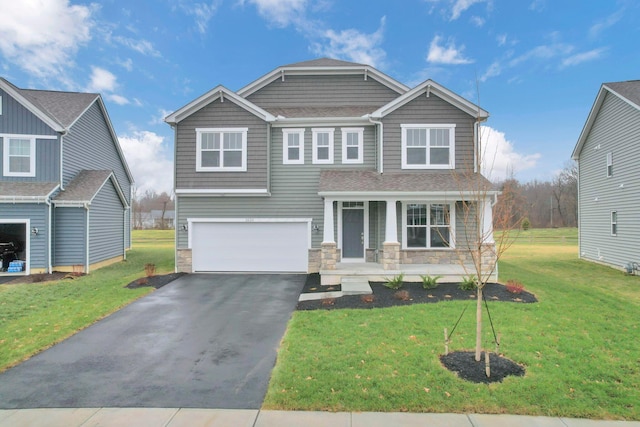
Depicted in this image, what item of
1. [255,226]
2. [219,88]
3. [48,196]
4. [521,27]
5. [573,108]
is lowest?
[255,226]

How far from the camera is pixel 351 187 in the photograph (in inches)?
454

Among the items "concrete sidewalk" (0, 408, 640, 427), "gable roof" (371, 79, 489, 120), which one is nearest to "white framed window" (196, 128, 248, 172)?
"gable roof" (371, 79, 489, 120)

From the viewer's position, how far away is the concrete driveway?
13.6ft

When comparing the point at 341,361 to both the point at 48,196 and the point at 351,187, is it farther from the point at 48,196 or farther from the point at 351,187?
the point at 48,196

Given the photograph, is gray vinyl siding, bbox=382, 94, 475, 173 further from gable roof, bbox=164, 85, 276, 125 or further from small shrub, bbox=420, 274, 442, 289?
gable roof, bbox=164, 85, 276, 125

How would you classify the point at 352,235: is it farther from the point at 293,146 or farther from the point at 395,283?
the point at 293,146

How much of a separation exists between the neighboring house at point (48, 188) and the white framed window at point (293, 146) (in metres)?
8.27

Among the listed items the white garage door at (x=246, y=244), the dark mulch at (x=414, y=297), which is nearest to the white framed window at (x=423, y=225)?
the dark mulch at (x=414, y=297)

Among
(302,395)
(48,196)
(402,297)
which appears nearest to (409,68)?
(402,297)

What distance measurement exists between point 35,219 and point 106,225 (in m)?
2.91

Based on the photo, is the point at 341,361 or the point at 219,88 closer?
the point at 341,361

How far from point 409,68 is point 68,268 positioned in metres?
22.9

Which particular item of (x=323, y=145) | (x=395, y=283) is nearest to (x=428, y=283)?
(x=395, y=283)

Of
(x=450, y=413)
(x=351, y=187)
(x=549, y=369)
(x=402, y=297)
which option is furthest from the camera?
(x=351, y=187)
